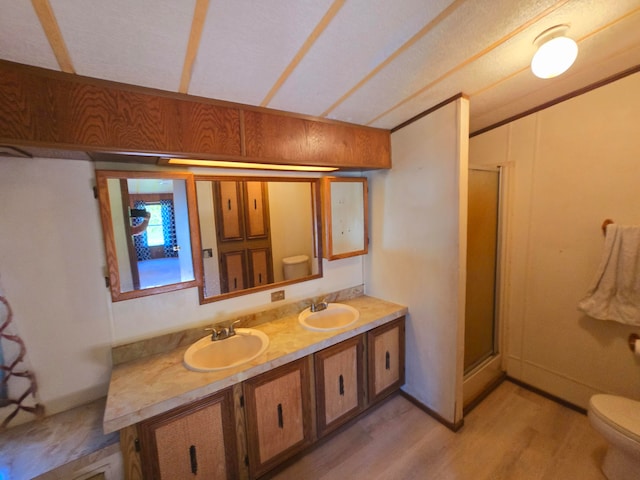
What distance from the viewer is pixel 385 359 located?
6.62 ft

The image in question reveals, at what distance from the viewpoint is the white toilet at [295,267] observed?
2023mm

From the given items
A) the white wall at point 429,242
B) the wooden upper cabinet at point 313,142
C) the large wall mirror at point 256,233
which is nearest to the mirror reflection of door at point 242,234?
the large wall mirror at point 256,233

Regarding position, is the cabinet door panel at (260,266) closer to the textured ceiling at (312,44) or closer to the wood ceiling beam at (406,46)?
the textured ceiling at (312,44)

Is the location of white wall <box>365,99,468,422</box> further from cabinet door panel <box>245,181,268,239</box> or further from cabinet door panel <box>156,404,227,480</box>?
cabinet door panel <box>156,404,227,480</box>

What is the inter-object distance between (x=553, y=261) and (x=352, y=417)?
194cm

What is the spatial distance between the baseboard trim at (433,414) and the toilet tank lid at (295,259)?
139 centimetres

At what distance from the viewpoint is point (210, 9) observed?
0.80 m

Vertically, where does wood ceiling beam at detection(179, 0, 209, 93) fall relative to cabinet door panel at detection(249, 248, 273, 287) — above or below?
above

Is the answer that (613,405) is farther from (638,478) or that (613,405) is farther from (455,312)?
(455,312)

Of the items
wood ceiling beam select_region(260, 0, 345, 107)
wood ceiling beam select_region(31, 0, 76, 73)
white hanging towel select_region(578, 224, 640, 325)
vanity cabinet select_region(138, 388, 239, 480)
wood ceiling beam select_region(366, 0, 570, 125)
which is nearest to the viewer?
wood ceiling beam select_region(31, 0, 76, 73)

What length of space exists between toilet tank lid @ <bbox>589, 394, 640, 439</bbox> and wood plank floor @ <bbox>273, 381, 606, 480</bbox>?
39 centimetres

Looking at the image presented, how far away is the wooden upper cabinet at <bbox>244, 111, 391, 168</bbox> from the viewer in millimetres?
1405

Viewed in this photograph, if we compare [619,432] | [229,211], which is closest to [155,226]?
[229,211]

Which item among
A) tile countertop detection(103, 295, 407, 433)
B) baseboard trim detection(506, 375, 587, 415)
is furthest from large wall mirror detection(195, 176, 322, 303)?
baseboard trim detection(506, 375, 587, 415)
